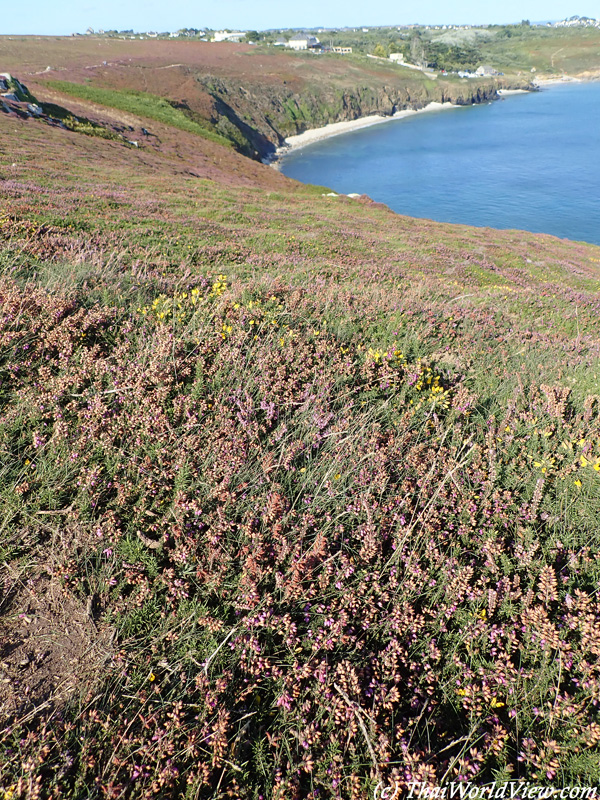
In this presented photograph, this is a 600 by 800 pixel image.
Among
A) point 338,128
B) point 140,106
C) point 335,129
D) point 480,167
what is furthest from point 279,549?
point 338,128

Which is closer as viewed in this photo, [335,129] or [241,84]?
[241,84]

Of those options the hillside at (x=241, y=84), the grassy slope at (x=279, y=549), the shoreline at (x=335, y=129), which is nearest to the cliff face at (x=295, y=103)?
the hillside at (x=241, y=84)

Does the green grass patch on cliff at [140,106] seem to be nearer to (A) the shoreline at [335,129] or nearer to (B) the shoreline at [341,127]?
(B) the shoreline at [341,127]

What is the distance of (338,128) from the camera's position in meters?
112

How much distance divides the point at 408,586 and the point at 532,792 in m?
1.34

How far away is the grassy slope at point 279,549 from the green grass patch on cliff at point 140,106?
62559mm

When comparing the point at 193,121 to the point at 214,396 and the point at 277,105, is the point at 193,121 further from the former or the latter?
the point at 214,396

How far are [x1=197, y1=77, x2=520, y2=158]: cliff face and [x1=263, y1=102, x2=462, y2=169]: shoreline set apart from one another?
4.51ft

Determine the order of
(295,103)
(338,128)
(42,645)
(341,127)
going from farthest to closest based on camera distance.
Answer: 1. (341,127)
2. (338,128)
3. (295,103)
4. (42,645)

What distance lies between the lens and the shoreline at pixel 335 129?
9069cm

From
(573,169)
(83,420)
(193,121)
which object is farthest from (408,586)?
(573,169)

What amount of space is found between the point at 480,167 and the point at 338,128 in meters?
50.1

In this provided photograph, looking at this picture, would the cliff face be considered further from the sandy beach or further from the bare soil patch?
the bare soil patch

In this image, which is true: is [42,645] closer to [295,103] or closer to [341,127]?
[295,103]
